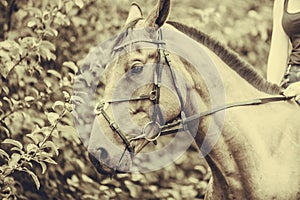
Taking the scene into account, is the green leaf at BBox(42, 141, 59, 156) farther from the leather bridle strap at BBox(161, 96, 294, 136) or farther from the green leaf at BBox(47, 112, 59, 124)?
the leather bridle strap at BBox(161, 96, 294, 136)

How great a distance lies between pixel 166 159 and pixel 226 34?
0.67m

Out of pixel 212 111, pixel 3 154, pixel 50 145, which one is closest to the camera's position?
pixel 212 111

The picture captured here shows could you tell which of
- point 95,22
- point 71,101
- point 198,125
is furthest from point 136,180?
point 198,125

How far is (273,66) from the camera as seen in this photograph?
2592mm

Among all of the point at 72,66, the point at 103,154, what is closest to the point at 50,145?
the point at 72,66

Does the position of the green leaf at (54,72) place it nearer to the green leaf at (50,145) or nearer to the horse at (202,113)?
the green leaf at (50,145)

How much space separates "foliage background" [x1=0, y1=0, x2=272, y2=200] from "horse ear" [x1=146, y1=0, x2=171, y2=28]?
741 millimetres

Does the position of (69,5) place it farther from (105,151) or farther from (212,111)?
(212,111)

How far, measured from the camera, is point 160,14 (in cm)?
223

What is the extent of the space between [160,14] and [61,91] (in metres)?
1.10

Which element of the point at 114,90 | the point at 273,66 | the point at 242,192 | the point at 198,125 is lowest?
the point at 242,192

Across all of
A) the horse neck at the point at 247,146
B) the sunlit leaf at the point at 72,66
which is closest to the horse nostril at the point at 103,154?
the horse neck at the point at 247,146

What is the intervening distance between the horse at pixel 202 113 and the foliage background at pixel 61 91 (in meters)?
0.76

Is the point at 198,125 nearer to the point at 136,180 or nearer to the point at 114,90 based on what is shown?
the point at 114,90
